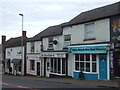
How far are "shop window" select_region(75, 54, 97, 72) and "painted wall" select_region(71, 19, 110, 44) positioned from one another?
146cm

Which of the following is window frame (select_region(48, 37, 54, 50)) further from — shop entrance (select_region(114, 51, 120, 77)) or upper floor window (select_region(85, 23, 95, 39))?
shop entrance (select_region(114, 51, 120, 77))

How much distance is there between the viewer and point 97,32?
65.5 feet

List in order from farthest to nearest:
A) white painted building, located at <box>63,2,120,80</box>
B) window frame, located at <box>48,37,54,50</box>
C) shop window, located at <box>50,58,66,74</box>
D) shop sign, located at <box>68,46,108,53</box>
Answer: window frame, located at <box>48,37,54,50</box> → shop window, located at <box>50,58,66,74</box> → white painted building, located at <box>63,2,120,80</box> → shop sign, located at <box>68,46,108,53</box>

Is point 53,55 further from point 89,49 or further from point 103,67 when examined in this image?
point 103,67

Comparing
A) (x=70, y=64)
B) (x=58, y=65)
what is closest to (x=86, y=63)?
(x=70, y=64)

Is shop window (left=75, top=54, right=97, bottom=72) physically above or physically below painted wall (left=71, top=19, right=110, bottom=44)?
below

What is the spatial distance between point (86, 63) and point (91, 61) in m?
0.83

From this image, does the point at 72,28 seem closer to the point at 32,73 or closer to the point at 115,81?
the point at 115,81

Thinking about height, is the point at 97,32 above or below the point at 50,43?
above

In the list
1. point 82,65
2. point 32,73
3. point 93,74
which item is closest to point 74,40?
point 82,65

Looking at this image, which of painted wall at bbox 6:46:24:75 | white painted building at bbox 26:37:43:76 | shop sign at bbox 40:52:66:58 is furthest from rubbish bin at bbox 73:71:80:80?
painted wall at bbox 6:46:24:75

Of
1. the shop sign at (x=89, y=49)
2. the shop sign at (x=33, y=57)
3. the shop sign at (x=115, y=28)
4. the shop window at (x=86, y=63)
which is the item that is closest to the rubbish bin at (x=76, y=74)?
the shop window at (x=86, y=63)

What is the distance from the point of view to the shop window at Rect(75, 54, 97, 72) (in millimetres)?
20322

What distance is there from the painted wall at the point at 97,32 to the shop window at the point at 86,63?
1.46m
